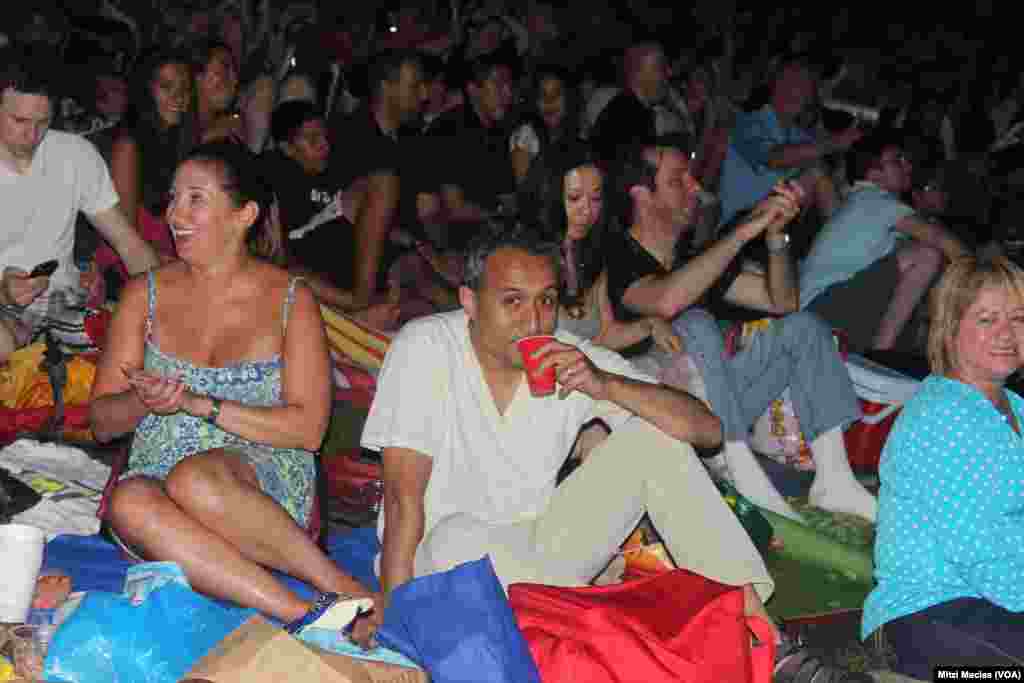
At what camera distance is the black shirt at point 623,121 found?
9.01m

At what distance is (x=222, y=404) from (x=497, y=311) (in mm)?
805

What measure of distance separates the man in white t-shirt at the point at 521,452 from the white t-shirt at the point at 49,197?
182 centimetres

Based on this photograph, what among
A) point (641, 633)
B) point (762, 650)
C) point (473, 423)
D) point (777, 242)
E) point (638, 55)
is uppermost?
point (638, 55)

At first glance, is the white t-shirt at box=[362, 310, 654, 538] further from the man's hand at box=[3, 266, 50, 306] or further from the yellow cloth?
the yellow cloth

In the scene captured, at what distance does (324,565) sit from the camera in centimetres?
439

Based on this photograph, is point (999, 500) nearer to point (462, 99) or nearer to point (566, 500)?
point (566, 500)

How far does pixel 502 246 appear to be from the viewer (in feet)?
14.6

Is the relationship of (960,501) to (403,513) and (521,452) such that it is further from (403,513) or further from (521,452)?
(403,513)

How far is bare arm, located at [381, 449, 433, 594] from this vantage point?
4.43 metres

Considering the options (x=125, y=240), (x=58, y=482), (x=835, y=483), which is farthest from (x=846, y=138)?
(x=58, y=482)

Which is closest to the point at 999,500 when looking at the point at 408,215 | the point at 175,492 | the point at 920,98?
the point at 175,492

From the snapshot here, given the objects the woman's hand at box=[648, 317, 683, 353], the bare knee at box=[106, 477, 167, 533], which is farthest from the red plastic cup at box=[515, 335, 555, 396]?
the woman's hand at box=[648, 317, 683, 353]

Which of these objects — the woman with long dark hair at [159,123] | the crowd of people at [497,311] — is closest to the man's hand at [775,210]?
the crowd of people at [497,311]

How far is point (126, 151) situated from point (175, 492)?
248 cm
